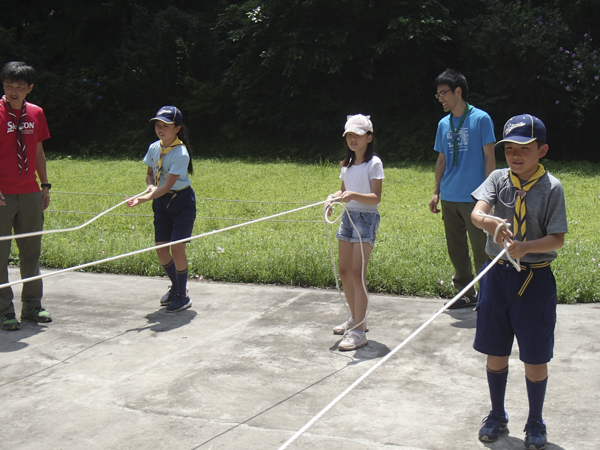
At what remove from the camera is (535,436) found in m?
3.08

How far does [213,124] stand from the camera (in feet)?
71.5

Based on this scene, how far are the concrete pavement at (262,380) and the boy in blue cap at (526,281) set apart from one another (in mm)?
232

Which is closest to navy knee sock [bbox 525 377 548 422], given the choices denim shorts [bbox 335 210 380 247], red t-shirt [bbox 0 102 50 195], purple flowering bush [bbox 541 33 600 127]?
denim shorts [bbox 335 210 380 247]

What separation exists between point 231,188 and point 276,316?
7711mm

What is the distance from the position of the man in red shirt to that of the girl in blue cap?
851 millimetres

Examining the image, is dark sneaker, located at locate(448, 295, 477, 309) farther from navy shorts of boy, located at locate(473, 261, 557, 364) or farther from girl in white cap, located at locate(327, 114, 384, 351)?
navy shorts of boy, located at locate(473, 261, 557, 364)

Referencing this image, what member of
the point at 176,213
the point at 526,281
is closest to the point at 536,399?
the point at 526,281

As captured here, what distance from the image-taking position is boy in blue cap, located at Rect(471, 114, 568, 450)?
10.2ft

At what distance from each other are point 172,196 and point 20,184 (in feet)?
3.90

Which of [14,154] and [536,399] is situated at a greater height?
[14,154]

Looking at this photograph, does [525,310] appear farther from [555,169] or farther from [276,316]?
[555,169]

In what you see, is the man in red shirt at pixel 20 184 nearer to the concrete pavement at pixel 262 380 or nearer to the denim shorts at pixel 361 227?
the concrete pavement at pixel 262 380

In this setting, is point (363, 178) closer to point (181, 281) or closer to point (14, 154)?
point (181, 281)

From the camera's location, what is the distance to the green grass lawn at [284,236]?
6.31 metres
